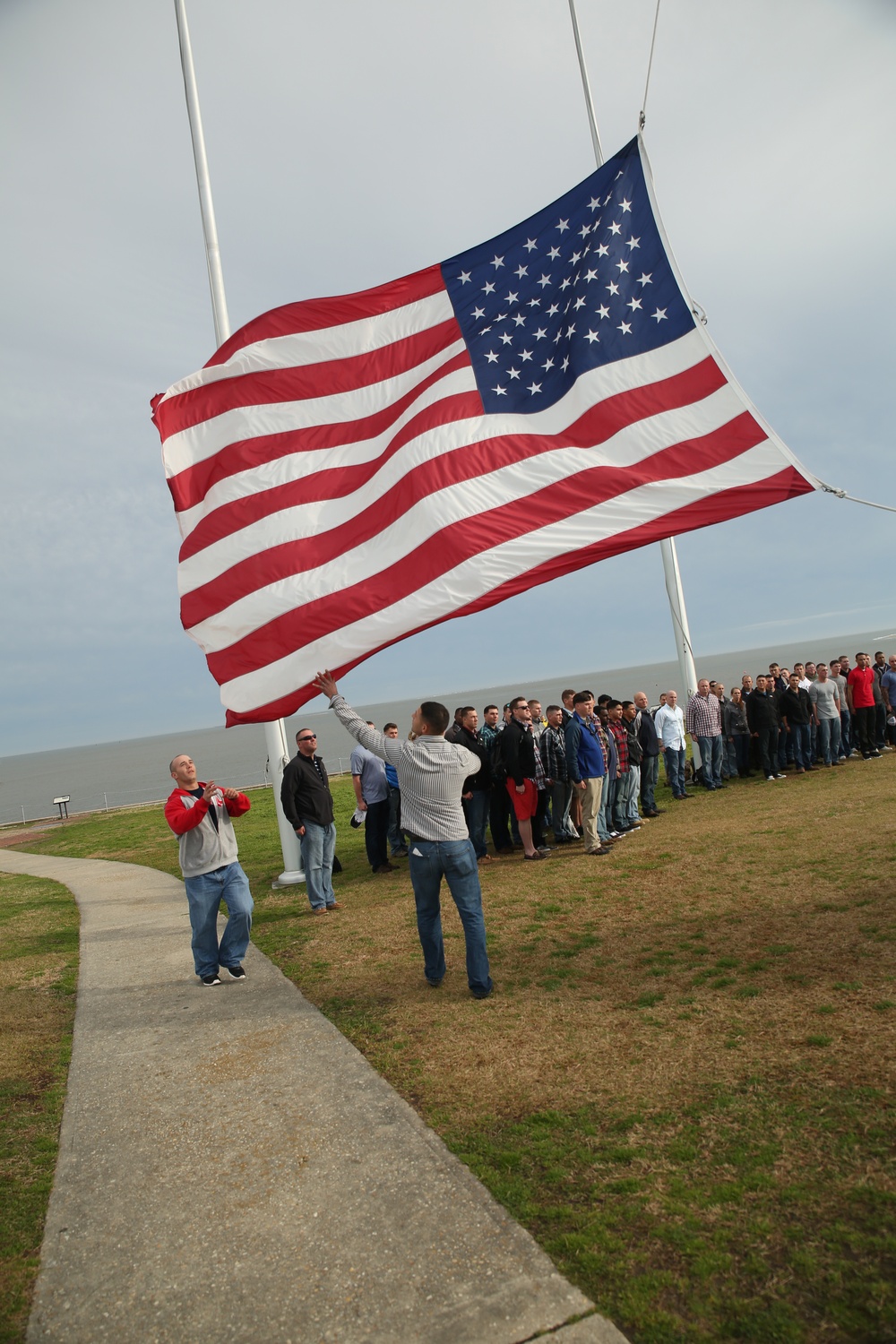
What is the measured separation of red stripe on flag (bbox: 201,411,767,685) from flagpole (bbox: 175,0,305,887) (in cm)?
504

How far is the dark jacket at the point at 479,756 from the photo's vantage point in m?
10.4

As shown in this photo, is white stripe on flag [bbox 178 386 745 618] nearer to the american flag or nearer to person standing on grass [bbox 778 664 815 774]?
the american flag

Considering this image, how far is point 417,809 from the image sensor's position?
600 cm

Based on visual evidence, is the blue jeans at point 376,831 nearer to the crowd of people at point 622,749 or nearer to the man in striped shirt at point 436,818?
the crowd of people at point 622,749

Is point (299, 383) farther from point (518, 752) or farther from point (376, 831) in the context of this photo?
point (376, 831)

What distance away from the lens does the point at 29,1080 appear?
539 cm

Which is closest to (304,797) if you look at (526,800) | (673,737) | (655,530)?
(526,800)

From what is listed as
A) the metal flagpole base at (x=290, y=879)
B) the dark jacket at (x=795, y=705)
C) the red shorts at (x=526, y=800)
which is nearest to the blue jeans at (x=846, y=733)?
the dark jacket at (x=795, y=705)

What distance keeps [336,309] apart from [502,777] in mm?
6401

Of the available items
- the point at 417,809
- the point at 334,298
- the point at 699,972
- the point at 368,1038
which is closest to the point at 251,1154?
the point at 368,1038

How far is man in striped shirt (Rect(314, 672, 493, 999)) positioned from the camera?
19.3ft

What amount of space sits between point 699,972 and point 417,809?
231 centimetres

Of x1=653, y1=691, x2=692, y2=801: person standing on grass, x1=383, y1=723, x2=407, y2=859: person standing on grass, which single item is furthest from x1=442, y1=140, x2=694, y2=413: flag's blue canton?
x1=653, y1=691, x2=692, y2=801: person standing on grass

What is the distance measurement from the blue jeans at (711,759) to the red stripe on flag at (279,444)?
10.9 metres
